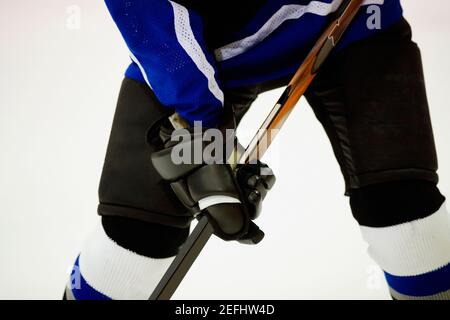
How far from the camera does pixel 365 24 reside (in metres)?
0.88

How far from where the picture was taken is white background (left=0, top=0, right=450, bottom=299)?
5.09 ft

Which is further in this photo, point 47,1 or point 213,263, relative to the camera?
point 47,1

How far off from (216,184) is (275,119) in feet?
0.57

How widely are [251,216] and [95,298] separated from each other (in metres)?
0.29

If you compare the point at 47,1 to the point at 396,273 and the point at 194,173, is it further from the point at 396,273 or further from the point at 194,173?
the point at 396,273

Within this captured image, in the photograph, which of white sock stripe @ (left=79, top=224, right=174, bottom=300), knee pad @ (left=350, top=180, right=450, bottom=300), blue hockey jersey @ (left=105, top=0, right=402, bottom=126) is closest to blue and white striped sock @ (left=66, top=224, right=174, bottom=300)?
white sock stripe @ (left=79, top=224, right=174, bottom=300)

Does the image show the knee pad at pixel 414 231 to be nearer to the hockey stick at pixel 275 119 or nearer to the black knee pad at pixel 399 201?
the black knee pad at pixel 399 201

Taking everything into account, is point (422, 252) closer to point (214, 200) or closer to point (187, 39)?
point (214, 200)

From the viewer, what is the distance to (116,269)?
3.00ft

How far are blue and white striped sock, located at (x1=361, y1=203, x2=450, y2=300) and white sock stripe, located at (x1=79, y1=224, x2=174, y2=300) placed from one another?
1.14 feet

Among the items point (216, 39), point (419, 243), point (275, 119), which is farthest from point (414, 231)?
point (216, 39)

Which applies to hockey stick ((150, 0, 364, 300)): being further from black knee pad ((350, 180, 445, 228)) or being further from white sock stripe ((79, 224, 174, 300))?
black knee pad ((350, 180, 445, 228))

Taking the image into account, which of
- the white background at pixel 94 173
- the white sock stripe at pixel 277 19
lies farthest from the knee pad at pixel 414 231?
the white background at pixel 94 173
